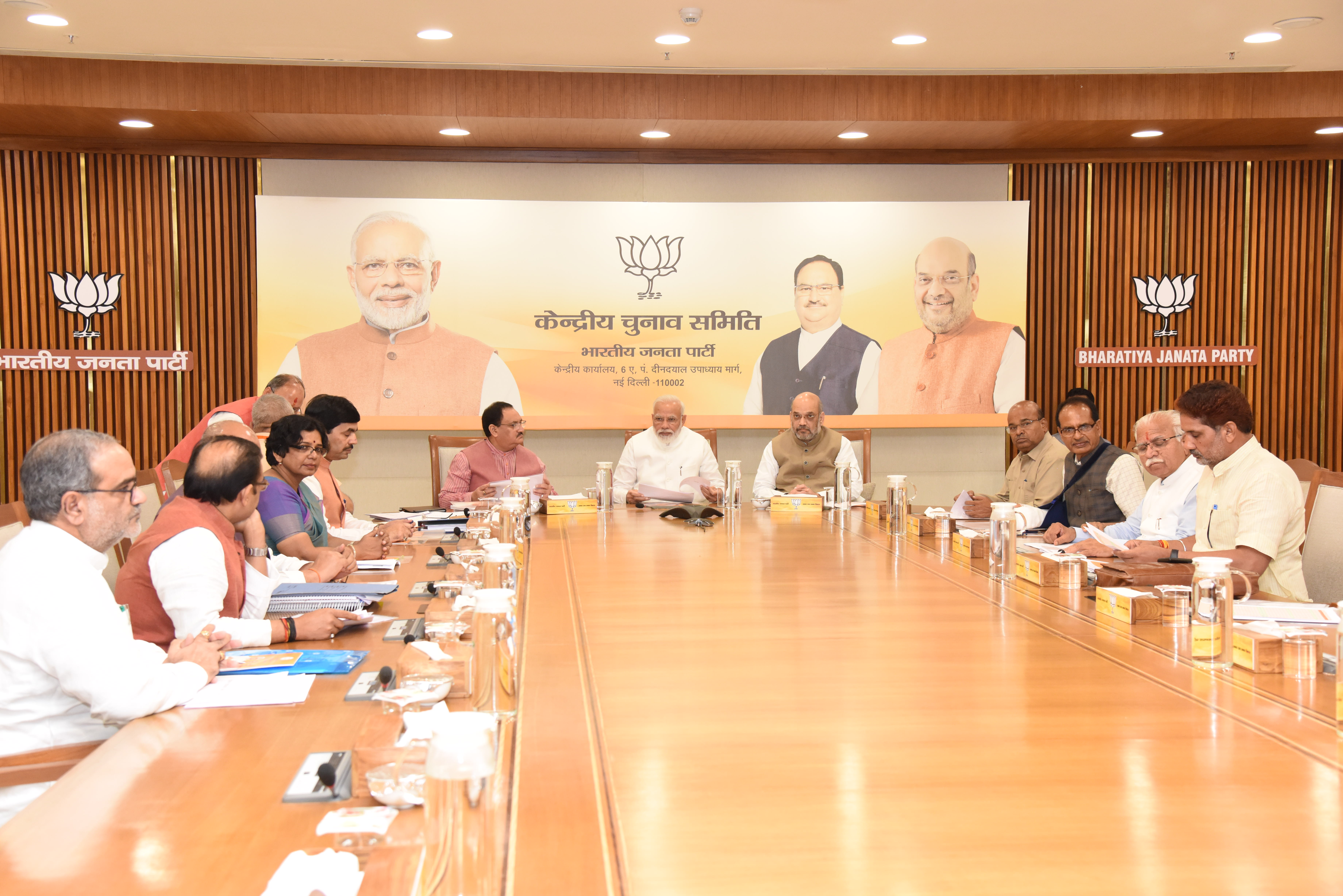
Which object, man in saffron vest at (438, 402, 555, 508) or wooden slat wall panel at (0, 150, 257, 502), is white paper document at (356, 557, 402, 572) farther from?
wooden slat wall panel at (0, 150, 257, 502)

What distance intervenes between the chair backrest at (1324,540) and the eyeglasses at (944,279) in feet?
11.7

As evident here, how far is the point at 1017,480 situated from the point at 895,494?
4.97ft

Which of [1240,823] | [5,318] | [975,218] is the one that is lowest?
[1240,823]

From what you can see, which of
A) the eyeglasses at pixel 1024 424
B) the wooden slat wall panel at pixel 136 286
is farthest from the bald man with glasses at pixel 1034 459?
the wooden slat wall panel at pixel 136 286

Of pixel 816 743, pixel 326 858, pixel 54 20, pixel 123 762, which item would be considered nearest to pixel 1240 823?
pixel 816 743

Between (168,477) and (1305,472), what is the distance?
4.67m

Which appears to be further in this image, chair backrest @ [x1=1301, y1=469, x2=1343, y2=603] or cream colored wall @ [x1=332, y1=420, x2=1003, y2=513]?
cream colored wall @ [x1=332, y1=420, x2=1003, y2=513]

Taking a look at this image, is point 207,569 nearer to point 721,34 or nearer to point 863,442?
point 721,34

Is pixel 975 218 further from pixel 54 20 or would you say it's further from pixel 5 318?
pixel 5 318

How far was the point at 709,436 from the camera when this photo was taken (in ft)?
21.7

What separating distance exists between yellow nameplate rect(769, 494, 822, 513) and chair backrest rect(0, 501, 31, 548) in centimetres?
325

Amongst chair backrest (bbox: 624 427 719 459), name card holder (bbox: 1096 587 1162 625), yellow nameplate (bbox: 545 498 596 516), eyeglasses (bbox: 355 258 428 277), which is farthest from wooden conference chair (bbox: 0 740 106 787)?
eyeglasses (bbox: 355 258 428 277)

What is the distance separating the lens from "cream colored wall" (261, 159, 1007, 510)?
22.9 feet

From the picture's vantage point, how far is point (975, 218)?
715 cm
